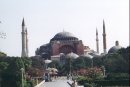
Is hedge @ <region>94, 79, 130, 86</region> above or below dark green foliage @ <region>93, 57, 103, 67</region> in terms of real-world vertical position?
below

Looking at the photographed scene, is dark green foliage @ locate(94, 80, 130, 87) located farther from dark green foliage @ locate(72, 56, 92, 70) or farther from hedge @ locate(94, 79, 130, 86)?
dark green foliage @ locate(72, 56, 92, 70)

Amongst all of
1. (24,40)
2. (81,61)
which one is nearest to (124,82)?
(24,40)

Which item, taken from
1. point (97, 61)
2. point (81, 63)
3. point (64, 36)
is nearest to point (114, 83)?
point (97, 61)

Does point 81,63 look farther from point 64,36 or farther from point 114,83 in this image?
point 114,83

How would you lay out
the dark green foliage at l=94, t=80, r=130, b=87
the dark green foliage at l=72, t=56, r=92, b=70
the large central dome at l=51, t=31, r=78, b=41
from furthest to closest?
the large central dome at l=51, t=31, r=78, b=41
the dark green foliage at l=72, t=56, r=92, b=70
the dark green foliage at l=94, t=80, r=130, b=87

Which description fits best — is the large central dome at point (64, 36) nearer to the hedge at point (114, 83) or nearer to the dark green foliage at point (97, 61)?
the dark green foliage at point (97, 61)

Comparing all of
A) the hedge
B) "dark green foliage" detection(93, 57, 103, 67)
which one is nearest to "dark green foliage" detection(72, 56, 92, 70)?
"dark green foliage" detection(93, 57, 103, 67)

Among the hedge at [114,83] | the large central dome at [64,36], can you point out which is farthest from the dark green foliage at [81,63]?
the hedge at [114,83]

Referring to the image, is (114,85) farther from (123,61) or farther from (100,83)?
(123,61)

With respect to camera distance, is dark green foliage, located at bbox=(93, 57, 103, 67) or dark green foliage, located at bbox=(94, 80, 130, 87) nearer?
dark green foliage, located at bbox=(94, 80, 130, 87)

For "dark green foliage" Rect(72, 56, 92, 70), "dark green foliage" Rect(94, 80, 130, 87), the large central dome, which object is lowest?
"dark green foliage" Rect(94, 80, 130, 87)

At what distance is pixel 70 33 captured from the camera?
331ft

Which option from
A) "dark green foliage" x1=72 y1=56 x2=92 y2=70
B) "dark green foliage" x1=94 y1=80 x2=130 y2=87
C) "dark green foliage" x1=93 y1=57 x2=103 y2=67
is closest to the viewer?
"dark green foliage" x1=94 y1=80 x2=130 y2=87

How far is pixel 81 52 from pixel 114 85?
66.2 m
